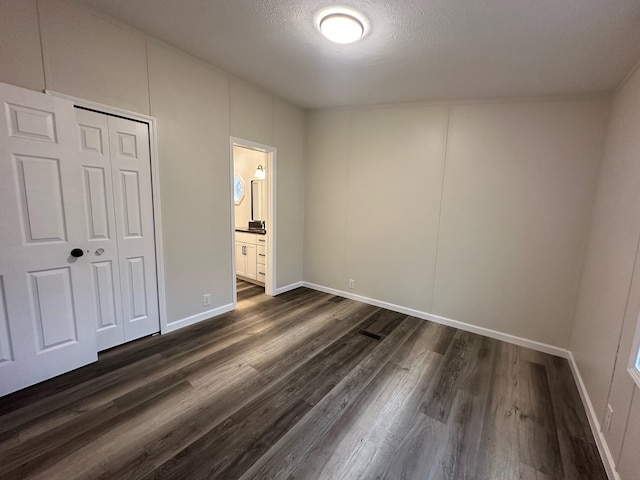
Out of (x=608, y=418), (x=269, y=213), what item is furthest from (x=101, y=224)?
(x=608, y=418)

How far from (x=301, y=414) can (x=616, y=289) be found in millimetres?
2294

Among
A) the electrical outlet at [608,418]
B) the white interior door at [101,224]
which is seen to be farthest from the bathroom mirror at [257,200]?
the electrical outlet at [608,418]

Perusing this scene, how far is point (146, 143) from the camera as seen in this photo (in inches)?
99.8

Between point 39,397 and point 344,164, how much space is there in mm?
3847

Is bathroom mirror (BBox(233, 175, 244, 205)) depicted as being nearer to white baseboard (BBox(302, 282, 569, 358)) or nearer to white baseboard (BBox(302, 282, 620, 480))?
white baseboard (BBox(302, 282, 620, 480))

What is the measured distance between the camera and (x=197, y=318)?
10.4ft

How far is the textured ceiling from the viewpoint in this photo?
174cm

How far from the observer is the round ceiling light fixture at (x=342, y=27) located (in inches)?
73.8

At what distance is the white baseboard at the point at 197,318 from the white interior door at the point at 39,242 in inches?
31.2

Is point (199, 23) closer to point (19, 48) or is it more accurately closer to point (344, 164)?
point (19, 48)

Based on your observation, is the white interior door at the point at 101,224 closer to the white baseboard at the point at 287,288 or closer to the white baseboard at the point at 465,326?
the white baseboard at the point at 287,288

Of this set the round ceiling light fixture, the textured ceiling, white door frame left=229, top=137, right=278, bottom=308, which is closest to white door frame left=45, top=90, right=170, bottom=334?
the textured ceiling

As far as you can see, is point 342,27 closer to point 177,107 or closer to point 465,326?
point 177,107

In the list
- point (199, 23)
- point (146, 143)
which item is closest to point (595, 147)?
point (199, 23)
